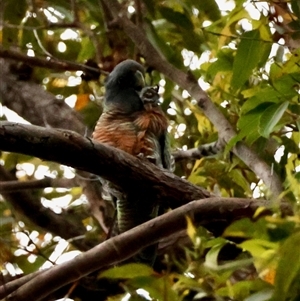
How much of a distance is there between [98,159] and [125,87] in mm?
590

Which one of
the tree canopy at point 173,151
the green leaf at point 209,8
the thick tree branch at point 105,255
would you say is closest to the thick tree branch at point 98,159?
the tree canopy at point 173,151

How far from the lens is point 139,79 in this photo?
1.39m

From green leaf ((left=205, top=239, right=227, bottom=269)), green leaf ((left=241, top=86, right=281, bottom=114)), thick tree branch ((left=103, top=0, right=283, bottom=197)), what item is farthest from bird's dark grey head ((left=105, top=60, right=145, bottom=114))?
green leaf ((left=205, top=239, right=227, bottom=269))

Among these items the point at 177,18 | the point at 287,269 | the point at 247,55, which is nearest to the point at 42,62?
the point at 177,18

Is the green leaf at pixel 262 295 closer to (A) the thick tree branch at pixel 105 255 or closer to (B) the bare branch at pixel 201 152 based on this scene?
(A) the thick tree branch at pixel 105 255

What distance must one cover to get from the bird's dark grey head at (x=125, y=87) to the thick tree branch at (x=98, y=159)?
42 cm

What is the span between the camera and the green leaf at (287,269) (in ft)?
1.44

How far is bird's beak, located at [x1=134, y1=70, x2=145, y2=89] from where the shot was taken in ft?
4.50

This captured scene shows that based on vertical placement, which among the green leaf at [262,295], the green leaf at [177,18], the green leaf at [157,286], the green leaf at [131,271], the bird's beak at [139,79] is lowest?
the green leaf at [262,295]

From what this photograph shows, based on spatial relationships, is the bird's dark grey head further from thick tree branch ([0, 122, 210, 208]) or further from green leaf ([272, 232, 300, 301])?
green leaf ([272, 232, 300, 301])

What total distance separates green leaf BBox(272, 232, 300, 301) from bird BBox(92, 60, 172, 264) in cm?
72

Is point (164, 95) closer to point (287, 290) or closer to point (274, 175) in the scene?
point (274, 175)

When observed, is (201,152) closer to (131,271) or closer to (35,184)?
(35,184)

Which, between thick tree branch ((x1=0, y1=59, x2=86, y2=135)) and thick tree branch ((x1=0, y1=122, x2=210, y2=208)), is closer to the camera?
thick tree branch ((x1=0, y1=122, x2=210, y2=208))
